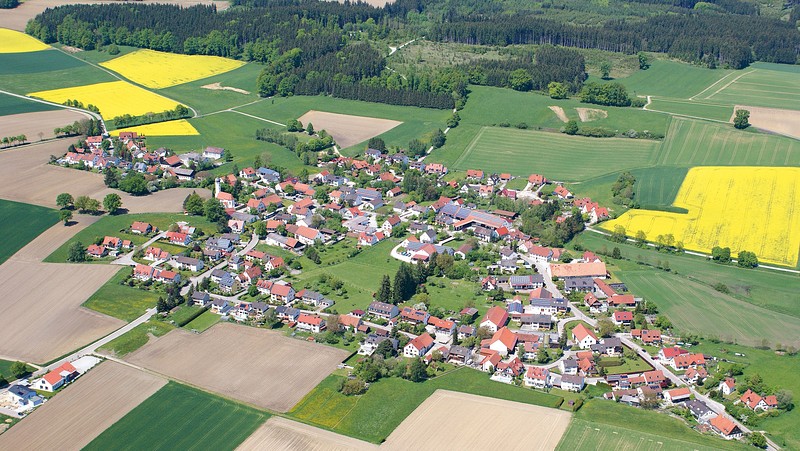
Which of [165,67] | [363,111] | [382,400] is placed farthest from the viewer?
[165,67]

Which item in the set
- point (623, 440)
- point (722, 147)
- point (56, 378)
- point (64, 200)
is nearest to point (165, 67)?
point (64, 200)

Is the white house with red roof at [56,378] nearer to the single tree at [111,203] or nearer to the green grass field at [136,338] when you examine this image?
the green grass field at [136,338]

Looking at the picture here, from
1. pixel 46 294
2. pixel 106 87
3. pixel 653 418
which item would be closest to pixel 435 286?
pixel 653 418

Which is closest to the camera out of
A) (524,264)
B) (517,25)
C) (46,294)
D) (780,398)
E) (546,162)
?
(780,398)

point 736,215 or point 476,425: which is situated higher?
point 736,215

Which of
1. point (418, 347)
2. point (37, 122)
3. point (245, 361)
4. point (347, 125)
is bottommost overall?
point (245, 361)

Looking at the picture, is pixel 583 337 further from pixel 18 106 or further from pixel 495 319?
pixel 18 106

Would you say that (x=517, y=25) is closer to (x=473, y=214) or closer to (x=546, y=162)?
(x=546, y=162)
